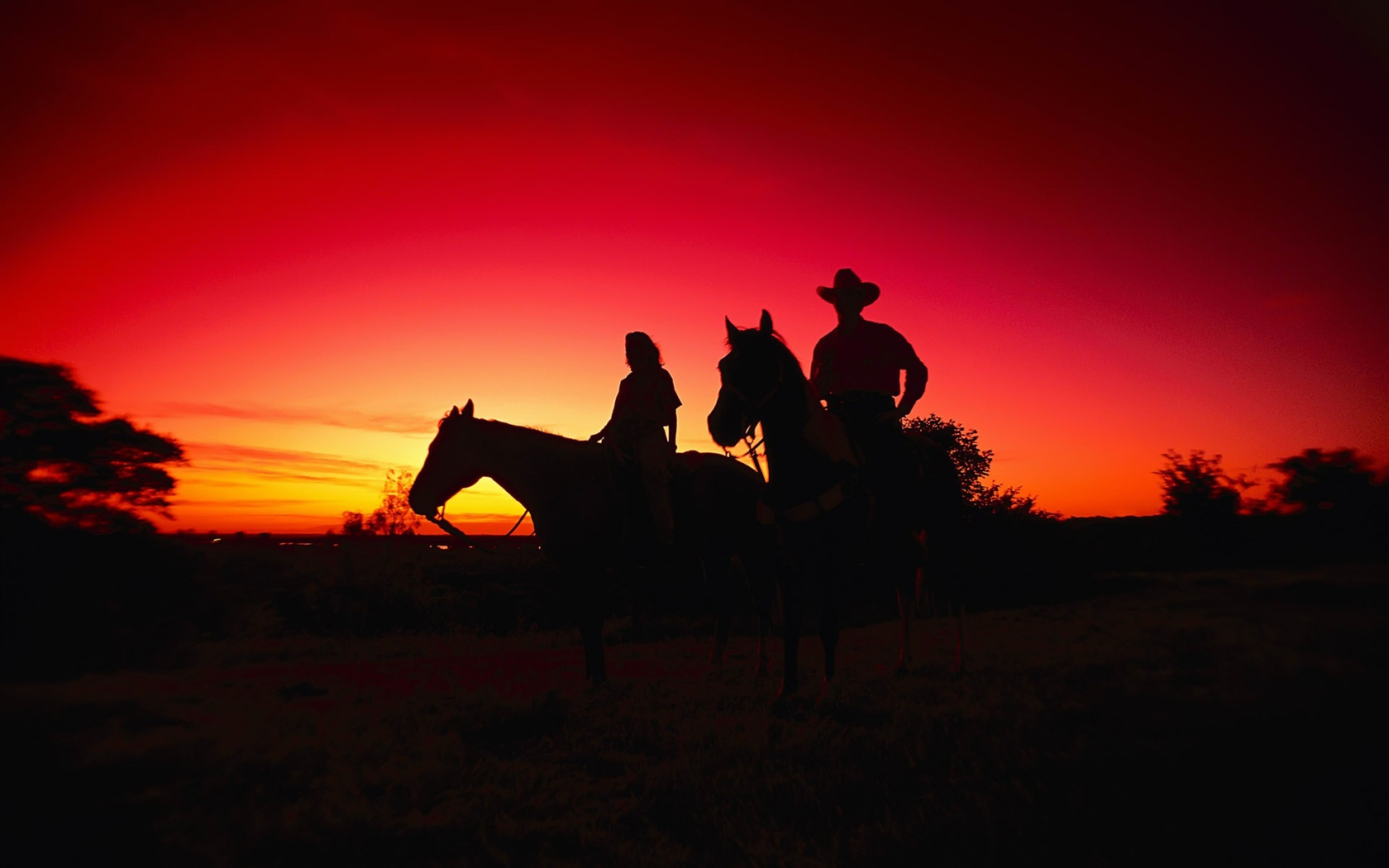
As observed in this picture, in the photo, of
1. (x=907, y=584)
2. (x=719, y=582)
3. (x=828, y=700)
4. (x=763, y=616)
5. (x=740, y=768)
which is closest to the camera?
(x=740, y=768)

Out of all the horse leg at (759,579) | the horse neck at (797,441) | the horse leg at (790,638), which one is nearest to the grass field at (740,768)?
the horse leg at (790,638)

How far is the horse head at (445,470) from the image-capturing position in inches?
272

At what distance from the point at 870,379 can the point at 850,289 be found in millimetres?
1001

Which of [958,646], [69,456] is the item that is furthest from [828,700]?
[69,456]

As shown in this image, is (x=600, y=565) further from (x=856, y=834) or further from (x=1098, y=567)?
(x=1098, y=567)

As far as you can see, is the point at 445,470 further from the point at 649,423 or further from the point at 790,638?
the point at 790,638

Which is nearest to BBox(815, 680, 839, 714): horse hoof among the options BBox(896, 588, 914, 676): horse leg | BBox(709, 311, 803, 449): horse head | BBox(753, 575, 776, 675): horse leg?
BBox(896, 588, 914, 676): horse leg

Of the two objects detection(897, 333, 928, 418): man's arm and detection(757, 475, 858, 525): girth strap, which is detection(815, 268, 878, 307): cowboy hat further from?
detection(757, 475, 858, 525): girth strap

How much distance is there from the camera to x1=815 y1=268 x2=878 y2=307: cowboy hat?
6.36 meters

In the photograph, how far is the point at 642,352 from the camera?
7.58 metres

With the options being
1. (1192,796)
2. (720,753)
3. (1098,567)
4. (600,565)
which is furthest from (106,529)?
(1098,567)

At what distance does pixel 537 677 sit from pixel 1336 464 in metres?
17.6

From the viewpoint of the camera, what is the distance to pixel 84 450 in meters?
4.50

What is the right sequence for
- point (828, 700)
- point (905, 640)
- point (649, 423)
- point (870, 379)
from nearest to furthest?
point (828, 700) < point (870, 379) < point (905, 640) < point (649, 423)
